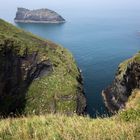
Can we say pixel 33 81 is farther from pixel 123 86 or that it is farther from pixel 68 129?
pixel 68 129

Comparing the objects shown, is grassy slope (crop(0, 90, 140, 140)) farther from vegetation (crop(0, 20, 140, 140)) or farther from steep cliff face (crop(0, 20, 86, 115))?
steep cliff face (crop(0, 20, 86, 115))

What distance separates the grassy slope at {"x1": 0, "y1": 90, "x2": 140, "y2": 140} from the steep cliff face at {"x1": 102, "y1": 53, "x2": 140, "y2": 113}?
82194 mm

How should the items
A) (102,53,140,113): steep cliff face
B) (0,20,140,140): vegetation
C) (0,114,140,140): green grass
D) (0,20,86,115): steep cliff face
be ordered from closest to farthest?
(0,114,140,140): green grass
(0,20,140,140): vegetation
(102,53,140,113): steep cliff face
(0,20,86,115): steep cliff face

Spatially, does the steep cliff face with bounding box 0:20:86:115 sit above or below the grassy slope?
below

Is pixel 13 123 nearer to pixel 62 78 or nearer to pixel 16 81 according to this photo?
pixel 16 81

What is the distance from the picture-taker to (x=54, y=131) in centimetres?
1361

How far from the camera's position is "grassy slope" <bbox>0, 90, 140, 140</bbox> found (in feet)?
41.8

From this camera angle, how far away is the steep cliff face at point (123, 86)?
340 ft

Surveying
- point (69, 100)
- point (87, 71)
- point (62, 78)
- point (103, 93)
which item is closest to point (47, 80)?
point (62, 78)

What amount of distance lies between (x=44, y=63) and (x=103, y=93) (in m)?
27.4

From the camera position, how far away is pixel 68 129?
534 inches

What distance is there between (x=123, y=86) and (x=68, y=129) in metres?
113

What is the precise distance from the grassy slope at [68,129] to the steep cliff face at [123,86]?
3236 inches

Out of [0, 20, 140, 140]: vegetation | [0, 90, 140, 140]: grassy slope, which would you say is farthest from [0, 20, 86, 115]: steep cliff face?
[0, 90, 140, 140]: grassy slope
